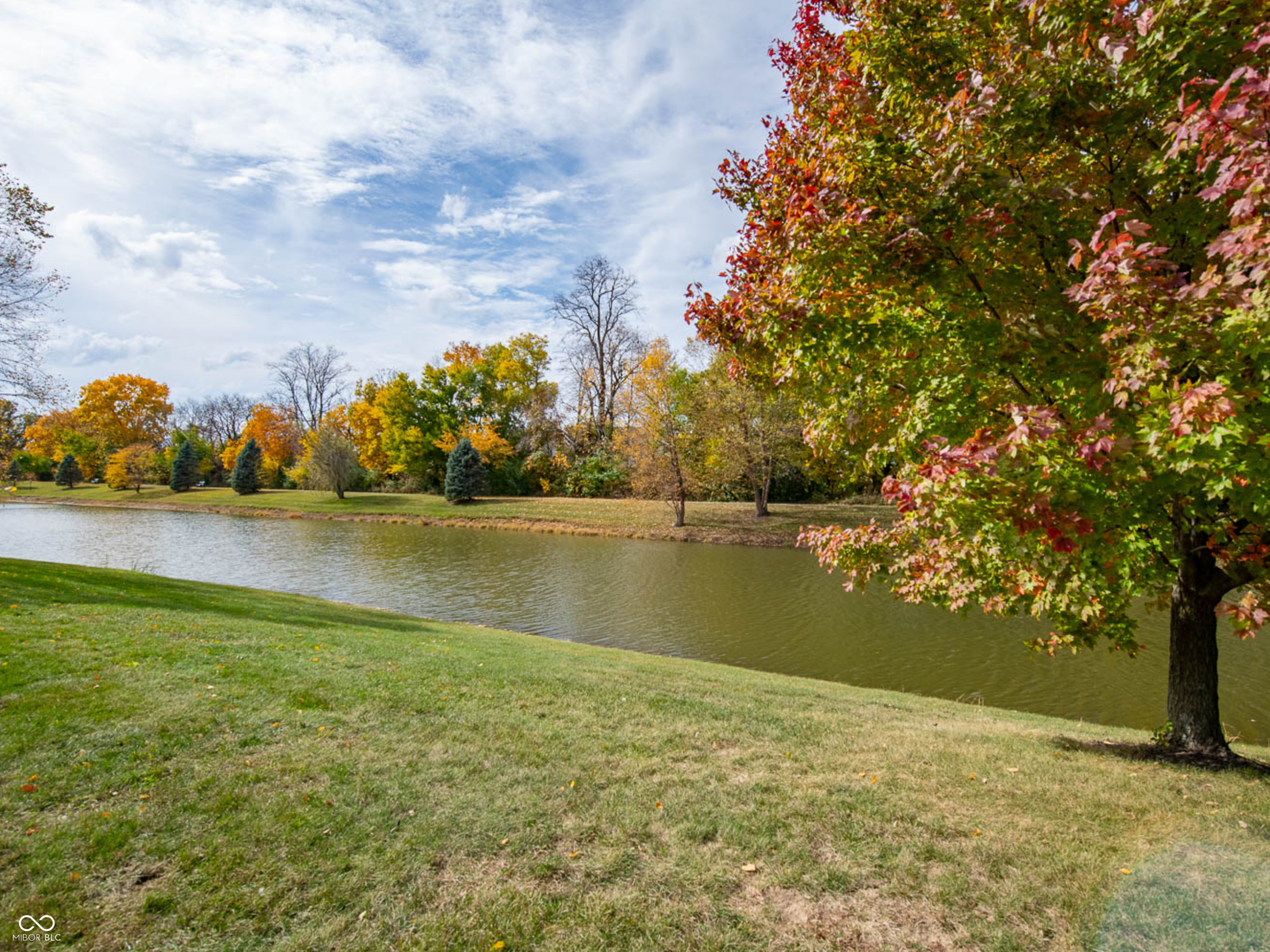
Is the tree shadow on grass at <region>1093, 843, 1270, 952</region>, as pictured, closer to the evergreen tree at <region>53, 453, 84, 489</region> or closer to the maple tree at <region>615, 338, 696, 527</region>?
the maple tree at <region>615, 338, 696, 527</region>

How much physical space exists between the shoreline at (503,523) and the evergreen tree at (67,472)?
8.87 metres

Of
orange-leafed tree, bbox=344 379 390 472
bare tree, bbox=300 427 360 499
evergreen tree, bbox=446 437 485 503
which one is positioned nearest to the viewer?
evergreen tree, bbox=446 437 485 503

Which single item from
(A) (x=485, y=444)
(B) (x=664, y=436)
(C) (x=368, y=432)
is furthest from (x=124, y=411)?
(B) (x=664, y=436)

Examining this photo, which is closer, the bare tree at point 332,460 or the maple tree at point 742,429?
the maple tree at point 742,429

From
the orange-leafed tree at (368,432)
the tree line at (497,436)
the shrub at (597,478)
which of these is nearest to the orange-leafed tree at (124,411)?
the tree line at (497,436)

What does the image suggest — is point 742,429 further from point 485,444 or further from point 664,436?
point 485,444

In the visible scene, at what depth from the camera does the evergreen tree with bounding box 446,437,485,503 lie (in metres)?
40.6

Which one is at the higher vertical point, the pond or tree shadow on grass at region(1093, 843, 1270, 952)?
tree shadow on grass at region(1093, 843, 1270, 952)

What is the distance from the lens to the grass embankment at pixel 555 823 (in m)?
2.88

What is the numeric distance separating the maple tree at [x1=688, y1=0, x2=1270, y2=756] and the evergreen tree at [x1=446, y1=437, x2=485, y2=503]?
36884mm

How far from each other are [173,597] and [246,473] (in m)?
45.1

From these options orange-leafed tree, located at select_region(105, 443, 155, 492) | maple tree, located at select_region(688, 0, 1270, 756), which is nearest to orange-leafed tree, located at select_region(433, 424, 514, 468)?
orange-leafed tree, located at select_region(105, 443, 155, 492)

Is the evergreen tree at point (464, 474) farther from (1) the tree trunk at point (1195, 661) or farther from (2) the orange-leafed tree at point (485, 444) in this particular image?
(1) the tree trunk at point (1195, 661)

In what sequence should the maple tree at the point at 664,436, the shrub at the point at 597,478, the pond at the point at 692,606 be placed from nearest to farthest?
the pond at the point at 692,606, the maple tree at the point at 664,436, the shrub at the point at 597,478
